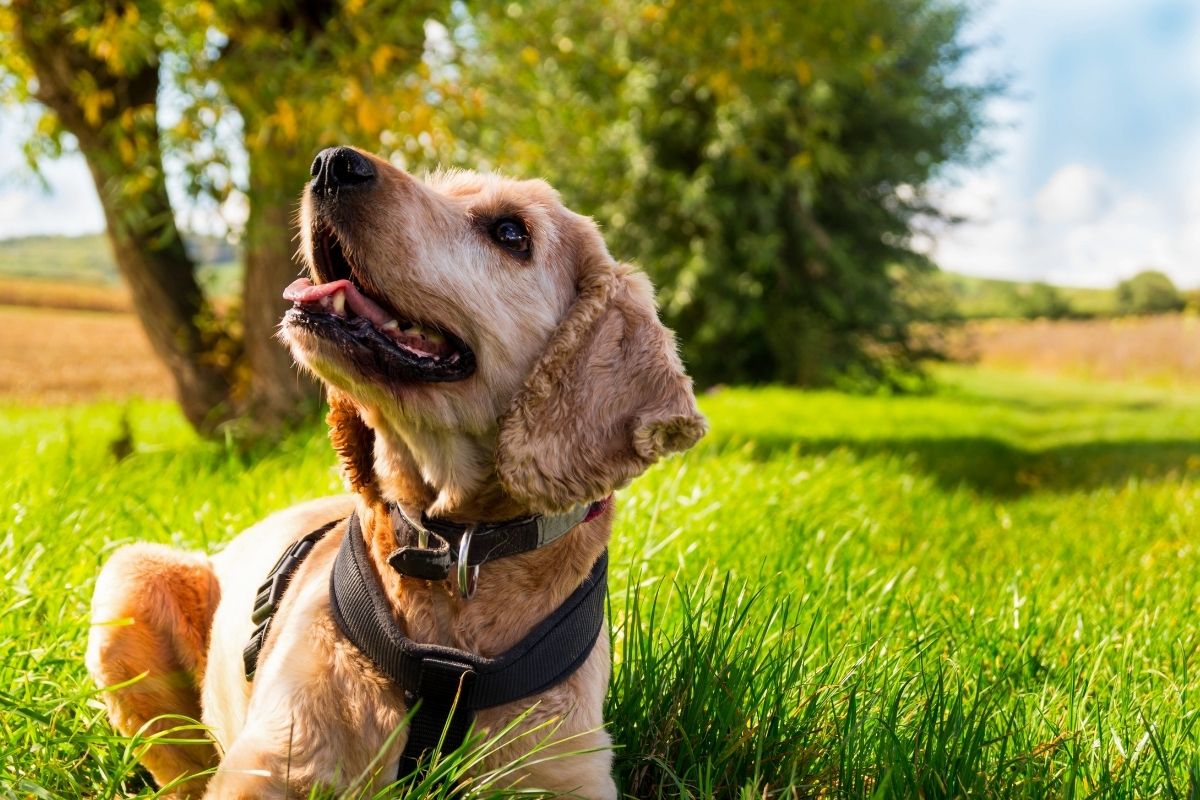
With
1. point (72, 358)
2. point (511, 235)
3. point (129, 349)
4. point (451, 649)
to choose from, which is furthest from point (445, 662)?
point (129, 349)

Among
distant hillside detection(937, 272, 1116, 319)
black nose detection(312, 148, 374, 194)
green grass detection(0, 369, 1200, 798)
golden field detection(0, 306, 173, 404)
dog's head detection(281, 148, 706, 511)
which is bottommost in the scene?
golden field detection(0, 306, 173, 404)

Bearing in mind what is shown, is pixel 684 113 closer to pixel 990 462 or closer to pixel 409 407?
pixel 990 462

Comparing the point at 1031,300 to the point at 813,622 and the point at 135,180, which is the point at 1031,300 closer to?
the point at 135,180

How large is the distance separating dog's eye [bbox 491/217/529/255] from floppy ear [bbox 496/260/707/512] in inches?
9.1

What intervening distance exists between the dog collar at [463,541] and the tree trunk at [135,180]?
5101 millimetres

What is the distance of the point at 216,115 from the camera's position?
7301 millimetres

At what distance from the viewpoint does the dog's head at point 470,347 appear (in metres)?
2.39

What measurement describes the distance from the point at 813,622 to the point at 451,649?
130 cm

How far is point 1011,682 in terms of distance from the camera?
10.9 feet

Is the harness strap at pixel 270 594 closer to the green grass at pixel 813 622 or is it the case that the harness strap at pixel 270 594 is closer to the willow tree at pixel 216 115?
the green grass at pixel 813 622

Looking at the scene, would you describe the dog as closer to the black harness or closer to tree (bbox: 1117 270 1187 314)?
A: the black harness

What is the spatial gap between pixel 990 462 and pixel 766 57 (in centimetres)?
513

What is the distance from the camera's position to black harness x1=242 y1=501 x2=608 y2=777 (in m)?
2.25

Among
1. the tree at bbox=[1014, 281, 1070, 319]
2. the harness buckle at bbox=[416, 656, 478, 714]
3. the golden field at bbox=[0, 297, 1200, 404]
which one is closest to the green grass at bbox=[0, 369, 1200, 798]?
the harness buckle at bbox=[416, 656, 478, 714]
